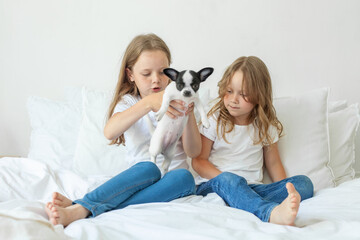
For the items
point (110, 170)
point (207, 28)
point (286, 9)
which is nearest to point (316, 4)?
point (286, 9)

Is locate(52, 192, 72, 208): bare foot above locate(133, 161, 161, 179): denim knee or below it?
below

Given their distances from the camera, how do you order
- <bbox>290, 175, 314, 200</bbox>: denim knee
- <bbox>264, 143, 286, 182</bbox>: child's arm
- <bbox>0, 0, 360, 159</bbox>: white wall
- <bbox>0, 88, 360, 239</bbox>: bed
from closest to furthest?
<bbox>0, 88, 360, 239</bbox>: bed, <bbox>290, 175, 314, 200</bbox>: denim knee, <bbox>264, 143, 286, 182</bbox>: child's arm, <bbox>0, 0, 360, 159</bbox>: white wall

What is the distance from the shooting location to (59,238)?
718 millimetres

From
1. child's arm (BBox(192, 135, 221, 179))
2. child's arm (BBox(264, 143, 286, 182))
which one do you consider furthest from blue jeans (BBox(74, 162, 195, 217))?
child's arm (BBox(264, 143, 286, 182))

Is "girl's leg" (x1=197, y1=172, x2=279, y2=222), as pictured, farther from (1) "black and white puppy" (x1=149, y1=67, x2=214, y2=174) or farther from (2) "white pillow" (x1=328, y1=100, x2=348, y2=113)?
(2) "white pillow" (x1=328, y1=100, x2=348, y2=113)

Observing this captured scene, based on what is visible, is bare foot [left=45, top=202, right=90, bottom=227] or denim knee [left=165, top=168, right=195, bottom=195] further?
denim knee [left=165, top=168, right=195, bottom=195]

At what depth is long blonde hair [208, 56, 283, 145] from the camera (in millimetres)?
1449

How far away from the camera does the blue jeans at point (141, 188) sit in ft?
3.76

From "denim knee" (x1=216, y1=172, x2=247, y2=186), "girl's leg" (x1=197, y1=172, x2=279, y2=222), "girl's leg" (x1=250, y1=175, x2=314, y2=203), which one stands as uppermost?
"denim knee" (x1=216, y1=172, x2=247, y2=186)

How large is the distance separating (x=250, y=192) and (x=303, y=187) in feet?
Result: 0.74

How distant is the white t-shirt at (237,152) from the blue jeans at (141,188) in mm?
277

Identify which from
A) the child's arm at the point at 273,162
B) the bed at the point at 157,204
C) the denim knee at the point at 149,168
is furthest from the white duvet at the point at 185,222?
the child's arm at the point at 273,162

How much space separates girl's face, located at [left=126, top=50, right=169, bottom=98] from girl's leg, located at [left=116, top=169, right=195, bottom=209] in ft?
1.08

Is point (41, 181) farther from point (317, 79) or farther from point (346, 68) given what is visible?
point (346, 68)
